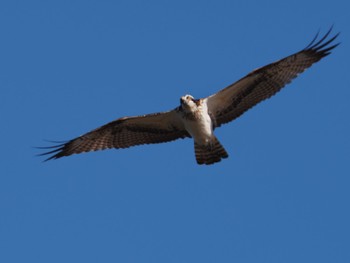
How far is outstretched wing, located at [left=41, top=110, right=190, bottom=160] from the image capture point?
17.9m

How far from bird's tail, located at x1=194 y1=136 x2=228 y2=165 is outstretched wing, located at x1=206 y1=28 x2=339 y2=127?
39 centimetres

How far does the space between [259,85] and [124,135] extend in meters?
2.80

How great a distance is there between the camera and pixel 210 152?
1750cm

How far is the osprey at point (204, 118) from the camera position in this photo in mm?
16984

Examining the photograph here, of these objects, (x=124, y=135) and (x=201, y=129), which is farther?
(x=124, y=135)

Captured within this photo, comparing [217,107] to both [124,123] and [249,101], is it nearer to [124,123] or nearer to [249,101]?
[249,101]

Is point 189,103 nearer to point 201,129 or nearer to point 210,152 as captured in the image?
point 201,129

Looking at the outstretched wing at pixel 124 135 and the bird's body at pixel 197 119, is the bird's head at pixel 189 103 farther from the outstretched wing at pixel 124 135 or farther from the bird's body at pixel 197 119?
the outstretched wing at pixel 124 135

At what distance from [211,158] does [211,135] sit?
470 millimetres

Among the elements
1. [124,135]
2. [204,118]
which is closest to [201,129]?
[204,118]

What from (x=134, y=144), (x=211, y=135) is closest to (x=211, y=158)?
(x=211, y=135)

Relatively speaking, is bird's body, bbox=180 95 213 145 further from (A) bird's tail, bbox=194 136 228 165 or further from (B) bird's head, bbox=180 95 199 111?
(A) bird's tail, bbox=194 136 228 165

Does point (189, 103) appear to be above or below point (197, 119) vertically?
above

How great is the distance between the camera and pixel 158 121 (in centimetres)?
1777
